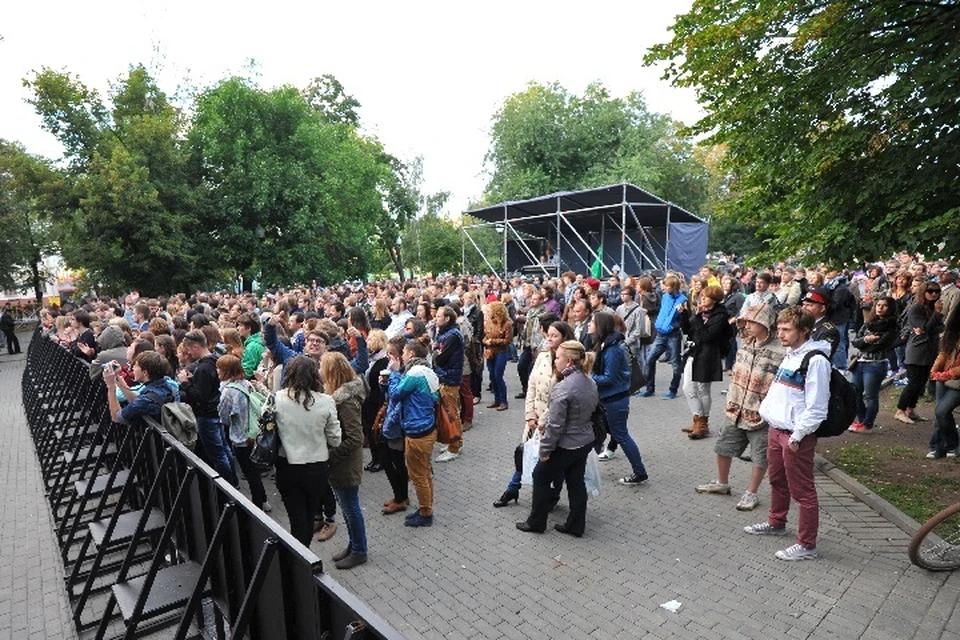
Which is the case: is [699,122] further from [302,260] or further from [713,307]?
[302,260]

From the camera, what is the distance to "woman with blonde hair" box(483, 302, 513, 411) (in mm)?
9148

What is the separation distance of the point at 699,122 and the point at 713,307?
2177 mm

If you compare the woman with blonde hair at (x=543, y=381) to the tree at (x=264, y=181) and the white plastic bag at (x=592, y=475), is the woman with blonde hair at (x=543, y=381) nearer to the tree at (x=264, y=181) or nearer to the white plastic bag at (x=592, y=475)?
the white plastic bag at (x=592, y=475)

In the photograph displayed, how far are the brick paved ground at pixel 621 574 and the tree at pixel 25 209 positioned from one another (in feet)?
73.4

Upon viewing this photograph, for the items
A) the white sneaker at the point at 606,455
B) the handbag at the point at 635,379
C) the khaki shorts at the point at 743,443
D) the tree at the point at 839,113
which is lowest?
the white sneaker at the point at 606,455

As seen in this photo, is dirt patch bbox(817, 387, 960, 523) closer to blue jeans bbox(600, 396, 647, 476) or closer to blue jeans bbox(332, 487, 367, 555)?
blue jeans bbox(600, 396, 647, 476)

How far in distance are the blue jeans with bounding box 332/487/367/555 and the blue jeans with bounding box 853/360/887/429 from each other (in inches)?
236

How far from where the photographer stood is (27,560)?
537 centimetres

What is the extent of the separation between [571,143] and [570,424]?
37382mm

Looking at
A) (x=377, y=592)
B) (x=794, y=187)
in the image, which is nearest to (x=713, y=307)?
(x=794, y=187)

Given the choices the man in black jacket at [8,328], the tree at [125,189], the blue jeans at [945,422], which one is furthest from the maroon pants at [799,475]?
the man in black jacket at [8,328]

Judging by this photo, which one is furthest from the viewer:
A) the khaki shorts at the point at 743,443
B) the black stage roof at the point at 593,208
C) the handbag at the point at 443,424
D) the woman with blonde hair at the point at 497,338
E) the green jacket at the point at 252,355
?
the black stage roof at the point at 593,208

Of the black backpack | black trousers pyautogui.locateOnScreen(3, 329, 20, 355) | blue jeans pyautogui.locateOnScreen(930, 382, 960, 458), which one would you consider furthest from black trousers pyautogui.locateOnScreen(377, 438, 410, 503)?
black trousers pyautogui.locateOnScreen(3, 329, 20, 355)

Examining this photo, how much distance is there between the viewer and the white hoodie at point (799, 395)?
4.16 meters
